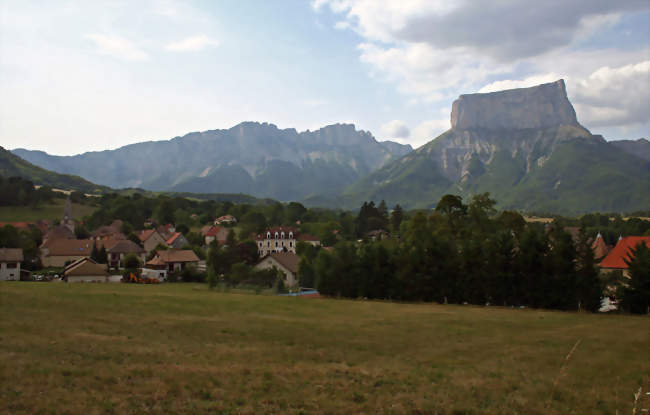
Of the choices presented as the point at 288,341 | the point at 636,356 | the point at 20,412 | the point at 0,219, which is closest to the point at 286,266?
the point at 288,341

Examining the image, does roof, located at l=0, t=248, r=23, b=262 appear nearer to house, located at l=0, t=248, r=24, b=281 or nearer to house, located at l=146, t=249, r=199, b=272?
house, located at l=0, t=248, r=24, b=281

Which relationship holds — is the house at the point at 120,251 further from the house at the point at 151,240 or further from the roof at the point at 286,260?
the roof at the point at 286,260

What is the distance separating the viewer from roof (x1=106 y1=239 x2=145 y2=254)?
107 meters

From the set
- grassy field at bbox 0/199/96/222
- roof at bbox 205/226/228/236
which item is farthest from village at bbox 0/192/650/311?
grassy field at bbox 0/199/96/222

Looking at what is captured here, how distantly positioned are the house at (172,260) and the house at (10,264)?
21360 mm

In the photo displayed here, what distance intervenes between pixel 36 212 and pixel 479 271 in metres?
172

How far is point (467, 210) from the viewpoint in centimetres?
8450

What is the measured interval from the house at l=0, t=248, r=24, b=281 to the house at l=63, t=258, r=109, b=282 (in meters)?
10.5

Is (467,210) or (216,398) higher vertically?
(467,210)

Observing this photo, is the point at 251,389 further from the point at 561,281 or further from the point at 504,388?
the point at 561,281

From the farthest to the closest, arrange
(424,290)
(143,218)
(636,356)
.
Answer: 1. (143,218)
2. (424,290)
3. (636,356)

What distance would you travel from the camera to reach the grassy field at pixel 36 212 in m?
160

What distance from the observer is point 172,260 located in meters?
89.9

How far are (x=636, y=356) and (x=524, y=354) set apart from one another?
5.27 m
